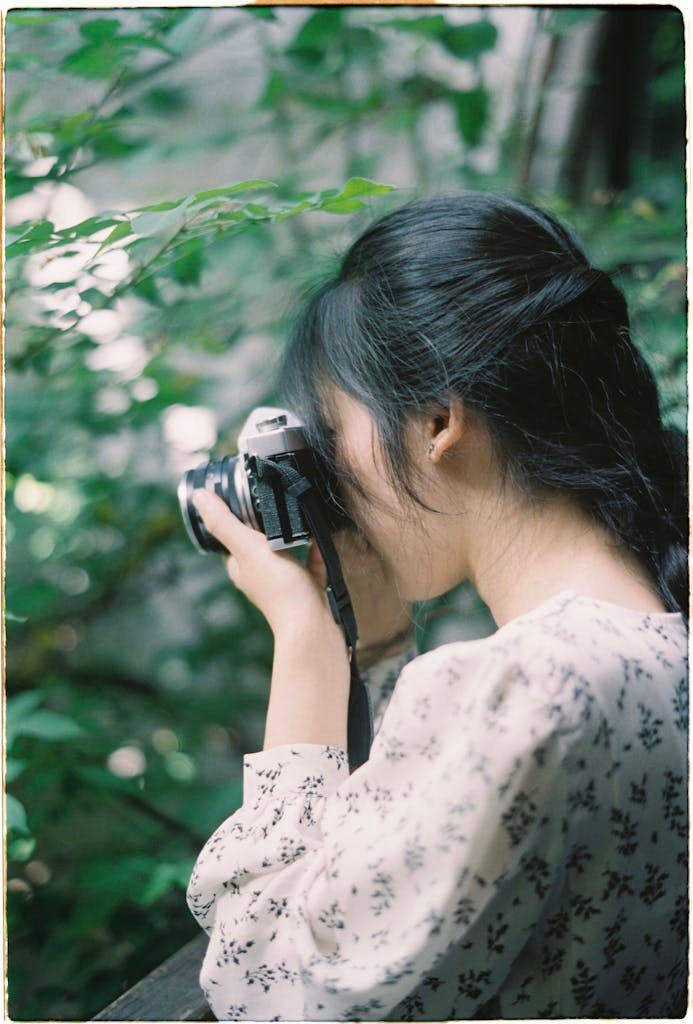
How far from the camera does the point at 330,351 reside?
0.76m

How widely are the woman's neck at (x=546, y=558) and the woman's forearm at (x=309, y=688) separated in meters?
0.14

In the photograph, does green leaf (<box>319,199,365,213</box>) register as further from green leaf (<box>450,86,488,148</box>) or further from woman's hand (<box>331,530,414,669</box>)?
green leaf (<box>450,86,488,148</box>)

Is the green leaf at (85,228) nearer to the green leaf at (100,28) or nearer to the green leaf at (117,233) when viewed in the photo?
the green leaf at (117,233)

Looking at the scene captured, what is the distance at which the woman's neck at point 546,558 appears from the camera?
67cm

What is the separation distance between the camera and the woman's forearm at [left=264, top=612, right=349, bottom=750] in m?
0.72

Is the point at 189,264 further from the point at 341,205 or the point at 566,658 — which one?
the point at 566,658

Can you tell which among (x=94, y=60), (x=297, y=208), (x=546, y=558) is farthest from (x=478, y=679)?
(x=94, y=60)

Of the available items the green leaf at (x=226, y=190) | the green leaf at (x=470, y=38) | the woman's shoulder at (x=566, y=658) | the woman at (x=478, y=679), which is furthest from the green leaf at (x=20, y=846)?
the green leaf at (x=470, y=38)

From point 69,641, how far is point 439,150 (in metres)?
0.90

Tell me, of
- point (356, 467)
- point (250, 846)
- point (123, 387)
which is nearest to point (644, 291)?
point (356, 467)

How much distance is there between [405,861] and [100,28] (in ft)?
2.37

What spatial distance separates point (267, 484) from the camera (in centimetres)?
79

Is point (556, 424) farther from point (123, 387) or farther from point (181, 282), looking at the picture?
point (123, 387)

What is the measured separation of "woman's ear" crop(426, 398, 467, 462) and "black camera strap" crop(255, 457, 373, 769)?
129 millimetres
